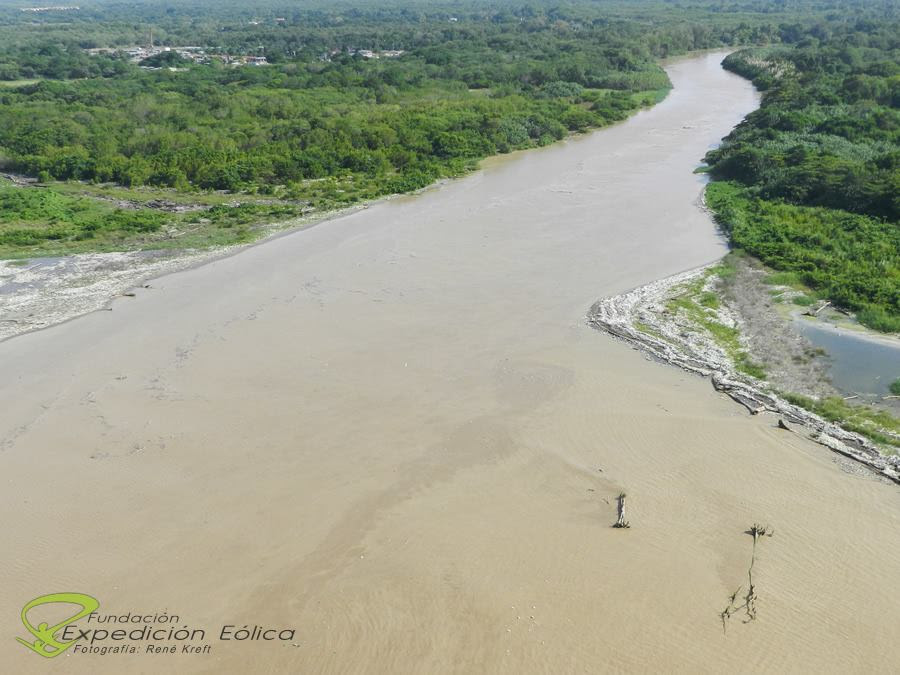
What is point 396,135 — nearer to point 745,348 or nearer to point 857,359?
point 745,348

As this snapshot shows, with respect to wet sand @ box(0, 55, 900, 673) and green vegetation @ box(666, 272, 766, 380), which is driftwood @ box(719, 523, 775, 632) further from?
green vegetation @ box(666, 272, 766, 380)

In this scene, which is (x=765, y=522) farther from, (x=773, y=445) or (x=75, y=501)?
(x=75, y=501)

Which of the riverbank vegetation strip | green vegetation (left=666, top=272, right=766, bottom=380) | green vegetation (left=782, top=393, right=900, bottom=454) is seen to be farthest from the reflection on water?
the riverbank vegetation strip

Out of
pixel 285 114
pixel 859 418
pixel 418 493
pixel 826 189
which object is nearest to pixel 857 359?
pixel 859 418

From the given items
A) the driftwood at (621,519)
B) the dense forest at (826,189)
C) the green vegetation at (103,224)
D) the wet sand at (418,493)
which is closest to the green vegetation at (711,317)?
the wet sand at (418,493)

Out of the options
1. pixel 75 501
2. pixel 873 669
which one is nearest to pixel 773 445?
pixel 873 669

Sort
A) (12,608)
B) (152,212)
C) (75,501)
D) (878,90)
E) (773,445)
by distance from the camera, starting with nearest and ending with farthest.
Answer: (12,608) → (75,501) → (773,445) → (152,212) → (878,90)
